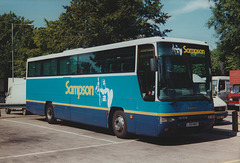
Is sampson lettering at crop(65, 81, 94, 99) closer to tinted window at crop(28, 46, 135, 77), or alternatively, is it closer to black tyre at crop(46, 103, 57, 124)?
tinted window at crop(28, 46, 135, 77)

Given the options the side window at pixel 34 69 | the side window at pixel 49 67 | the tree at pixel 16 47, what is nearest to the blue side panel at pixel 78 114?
the side window at pixel 49 67

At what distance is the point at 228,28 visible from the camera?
35594 millimetres

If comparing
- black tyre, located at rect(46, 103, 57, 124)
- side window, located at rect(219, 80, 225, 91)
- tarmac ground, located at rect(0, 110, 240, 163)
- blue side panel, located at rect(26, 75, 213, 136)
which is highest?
side window, located at rect(219, 80, 225, 91)


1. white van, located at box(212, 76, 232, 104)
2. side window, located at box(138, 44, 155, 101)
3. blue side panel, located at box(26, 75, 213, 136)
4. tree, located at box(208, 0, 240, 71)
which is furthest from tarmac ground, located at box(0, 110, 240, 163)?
tree, located at box(208, 0, 240, 71)

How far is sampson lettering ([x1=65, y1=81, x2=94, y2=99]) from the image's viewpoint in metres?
13.5

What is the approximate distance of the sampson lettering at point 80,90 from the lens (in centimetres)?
1354

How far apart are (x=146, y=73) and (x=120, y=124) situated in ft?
7.29

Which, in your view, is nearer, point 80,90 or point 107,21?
point 80,90

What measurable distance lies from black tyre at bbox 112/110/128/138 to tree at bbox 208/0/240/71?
2591cm

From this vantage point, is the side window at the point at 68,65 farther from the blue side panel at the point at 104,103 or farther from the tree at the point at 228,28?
the tree at the point at 228,28

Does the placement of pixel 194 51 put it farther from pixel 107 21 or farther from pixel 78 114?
pixel 107 21

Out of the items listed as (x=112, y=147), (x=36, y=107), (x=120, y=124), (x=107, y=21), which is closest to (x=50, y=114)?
(x=36, y=107)

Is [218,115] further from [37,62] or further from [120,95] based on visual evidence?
[37,62]

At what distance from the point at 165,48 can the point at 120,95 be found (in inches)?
96.9
